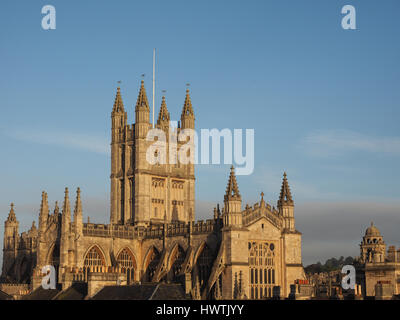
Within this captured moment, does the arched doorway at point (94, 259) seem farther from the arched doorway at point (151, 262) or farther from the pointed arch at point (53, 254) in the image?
the arched doorway at point (151, 262)

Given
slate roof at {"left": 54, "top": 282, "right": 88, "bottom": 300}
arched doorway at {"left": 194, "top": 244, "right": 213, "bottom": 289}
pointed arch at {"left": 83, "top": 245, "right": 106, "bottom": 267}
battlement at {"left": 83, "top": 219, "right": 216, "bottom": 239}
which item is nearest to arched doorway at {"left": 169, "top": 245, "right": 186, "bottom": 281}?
battlement at {"left": 83, "top": 219, "right": 216, "bottom": 239}

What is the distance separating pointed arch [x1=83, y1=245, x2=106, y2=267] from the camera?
95812 mm

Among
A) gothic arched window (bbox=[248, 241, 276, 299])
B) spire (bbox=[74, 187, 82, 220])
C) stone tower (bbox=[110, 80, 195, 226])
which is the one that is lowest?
gothic arched window (bbox=[248, 241, 276, 299])

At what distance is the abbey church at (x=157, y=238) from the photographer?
84.9 m

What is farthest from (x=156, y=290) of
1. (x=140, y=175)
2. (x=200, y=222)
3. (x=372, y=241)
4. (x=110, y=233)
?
(x=372, y=241)

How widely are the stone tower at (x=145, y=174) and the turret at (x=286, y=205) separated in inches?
688

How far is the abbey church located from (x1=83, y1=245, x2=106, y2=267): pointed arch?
120 mm

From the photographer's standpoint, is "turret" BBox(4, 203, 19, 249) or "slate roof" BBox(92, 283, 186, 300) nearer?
"slate roof" BBox(92, 283, 186, 300)

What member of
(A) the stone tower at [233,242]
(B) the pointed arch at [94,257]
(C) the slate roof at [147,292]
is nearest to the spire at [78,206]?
(B) the pointed arch at [94,257]

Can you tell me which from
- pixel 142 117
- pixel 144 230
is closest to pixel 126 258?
pixel 144 230

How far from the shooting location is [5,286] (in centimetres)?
9731

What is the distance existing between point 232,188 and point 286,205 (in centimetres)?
807

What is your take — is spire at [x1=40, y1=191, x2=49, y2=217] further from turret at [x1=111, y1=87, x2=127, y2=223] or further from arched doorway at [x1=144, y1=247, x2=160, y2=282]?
arched doorway at [x1=144, y1=247, x2=160, y2=282]
